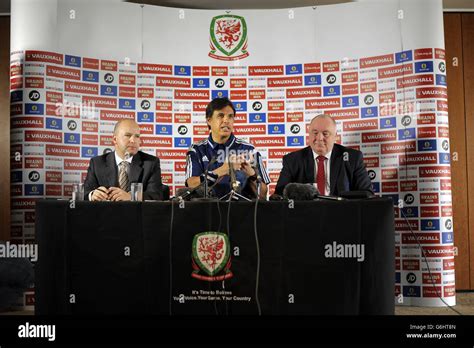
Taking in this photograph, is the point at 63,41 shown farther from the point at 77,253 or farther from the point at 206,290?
the point at 206,290

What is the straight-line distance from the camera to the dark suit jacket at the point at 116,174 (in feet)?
12.4

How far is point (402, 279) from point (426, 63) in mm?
1871

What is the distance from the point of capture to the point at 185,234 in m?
2.73

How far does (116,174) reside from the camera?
380cm

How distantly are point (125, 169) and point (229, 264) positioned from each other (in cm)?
145

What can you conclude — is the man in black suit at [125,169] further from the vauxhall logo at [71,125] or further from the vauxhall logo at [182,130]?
the vauxhall logo at [182,130]

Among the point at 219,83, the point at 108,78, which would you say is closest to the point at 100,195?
the point at 108,78

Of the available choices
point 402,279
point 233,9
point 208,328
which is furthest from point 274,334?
point 233,9

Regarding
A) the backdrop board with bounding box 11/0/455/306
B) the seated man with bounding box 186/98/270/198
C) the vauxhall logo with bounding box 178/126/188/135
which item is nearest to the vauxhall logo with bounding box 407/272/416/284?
the backdrop board with bounding box 11/0/455/306

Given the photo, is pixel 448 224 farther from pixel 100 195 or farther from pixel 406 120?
pixel 100 195

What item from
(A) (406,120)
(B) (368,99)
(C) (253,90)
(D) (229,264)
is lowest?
(D) (229,264)

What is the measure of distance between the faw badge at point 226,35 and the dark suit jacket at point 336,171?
63.5 inches

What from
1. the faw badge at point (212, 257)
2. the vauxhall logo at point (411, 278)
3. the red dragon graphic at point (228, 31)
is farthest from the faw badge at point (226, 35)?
the faw badge at point (212, 257)

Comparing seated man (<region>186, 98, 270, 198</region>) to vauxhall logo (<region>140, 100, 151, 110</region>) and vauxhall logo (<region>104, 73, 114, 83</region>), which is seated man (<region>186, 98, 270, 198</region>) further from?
vauxhall logo (<region>104, 73, 114, 83</region>)
